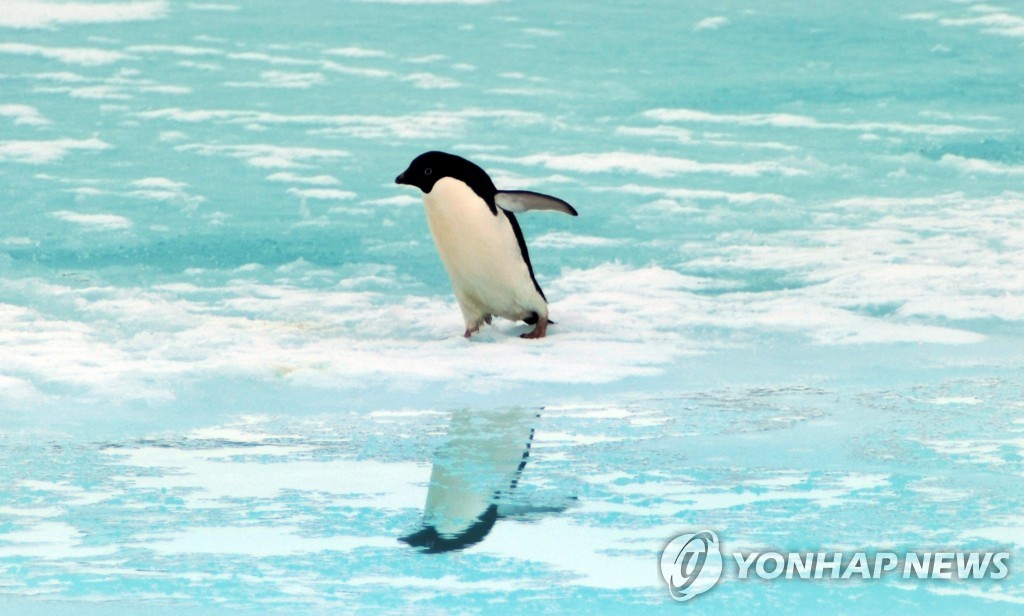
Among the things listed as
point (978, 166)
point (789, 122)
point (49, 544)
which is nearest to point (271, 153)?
point (789, 122)

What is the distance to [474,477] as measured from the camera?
15.2ft

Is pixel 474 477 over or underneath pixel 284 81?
underneath

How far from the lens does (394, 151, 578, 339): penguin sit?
21.1 feet

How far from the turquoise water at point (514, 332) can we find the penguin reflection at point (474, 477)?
0.02 metres

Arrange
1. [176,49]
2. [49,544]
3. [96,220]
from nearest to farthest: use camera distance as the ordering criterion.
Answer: [49,544] < [96,220] < [176,49]

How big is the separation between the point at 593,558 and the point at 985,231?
552 cm

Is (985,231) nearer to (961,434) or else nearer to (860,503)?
(961,434)

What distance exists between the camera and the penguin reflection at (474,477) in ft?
13.6

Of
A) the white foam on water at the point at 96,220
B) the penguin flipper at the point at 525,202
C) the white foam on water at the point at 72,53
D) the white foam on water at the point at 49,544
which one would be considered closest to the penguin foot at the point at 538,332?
the penguin flipper at the point at 525,202

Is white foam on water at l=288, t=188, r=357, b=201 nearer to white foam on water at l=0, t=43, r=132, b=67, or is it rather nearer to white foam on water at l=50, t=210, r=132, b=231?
white foam on water at l=50, t=210, r=132, b=231

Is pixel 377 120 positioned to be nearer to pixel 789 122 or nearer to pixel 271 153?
pixel 271 153

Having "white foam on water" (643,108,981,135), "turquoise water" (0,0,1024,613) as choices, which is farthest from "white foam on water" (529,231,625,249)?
"white foam on water" (643,108,981,135)

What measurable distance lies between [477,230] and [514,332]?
580mm

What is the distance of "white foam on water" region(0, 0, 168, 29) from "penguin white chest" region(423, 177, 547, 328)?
1152cm
